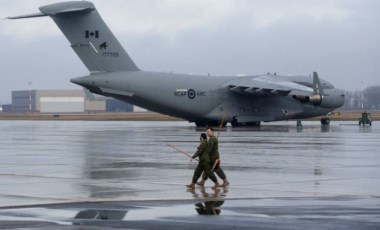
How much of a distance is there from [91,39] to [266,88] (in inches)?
551

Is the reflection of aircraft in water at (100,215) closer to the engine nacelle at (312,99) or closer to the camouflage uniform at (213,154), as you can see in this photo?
the camouflage uniform at (213,154)

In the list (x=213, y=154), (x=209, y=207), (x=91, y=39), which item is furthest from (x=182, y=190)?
(x=91, y=39)

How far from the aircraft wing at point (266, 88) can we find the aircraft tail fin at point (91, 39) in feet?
28.5

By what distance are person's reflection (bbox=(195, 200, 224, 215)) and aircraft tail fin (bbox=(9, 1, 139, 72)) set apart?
47.7 m

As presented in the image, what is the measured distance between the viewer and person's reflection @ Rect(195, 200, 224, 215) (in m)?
17.1

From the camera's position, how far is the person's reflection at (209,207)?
1706 cm

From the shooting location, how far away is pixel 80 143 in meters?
44.9

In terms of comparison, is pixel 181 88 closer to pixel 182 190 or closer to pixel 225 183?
pixel 225 183

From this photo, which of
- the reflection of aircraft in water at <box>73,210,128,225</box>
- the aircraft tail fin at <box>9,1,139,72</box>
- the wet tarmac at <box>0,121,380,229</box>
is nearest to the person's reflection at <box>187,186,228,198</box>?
the wet tarmac at <box>0,121,380,229</box>

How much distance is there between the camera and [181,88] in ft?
222

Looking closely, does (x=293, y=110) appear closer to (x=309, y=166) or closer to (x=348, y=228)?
(x=309, y=166)

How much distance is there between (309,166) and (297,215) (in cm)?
1284

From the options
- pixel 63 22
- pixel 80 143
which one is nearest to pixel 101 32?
pixel 63 22

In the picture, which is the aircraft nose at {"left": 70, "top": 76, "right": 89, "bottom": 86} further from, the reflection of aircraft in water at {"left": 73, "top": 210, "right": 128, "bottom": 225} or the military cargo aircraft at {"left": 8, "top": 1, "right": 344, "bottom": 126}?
the reflection of aircraft in water at {"left": 73, "top": 210, "right": 128, "bottom": 225}
